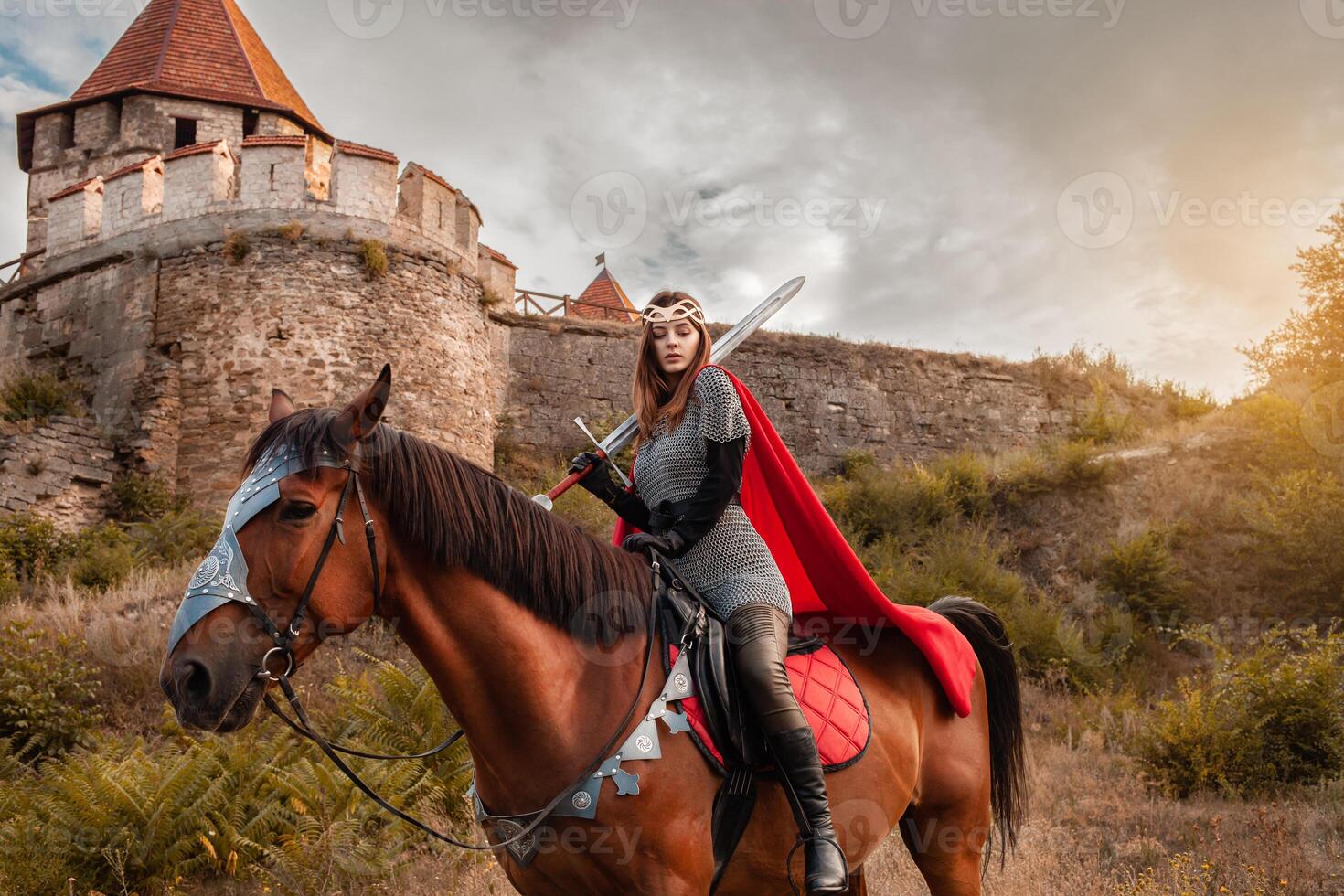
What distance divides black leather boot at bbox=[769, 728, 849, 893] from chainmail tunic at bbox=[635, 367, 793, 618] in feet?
1.56

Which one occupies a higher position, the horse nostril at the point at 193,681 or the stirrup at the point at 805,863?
the horse nostril at the point at 193,681

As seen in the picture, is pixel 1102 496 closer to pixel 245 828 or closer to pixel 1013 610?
pixel 1013 610

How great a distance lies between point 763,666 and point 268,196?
46.4 ft

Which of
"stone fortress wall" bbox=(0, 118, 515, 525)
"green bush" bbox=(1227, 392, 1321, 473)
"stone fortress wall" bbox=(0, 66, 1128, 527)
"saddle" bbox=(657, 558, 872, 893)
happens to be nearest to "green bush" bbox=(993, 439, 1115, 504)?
"green bush" bbox=(1227, 392, 1321, 473)

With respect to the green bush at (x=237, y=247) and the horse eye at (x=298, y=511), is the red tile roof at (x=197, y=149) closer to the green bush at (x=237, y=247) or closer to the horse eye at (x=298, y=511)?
the green bush at (x=237, y=247)

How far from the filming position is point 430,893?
5160 millimetres

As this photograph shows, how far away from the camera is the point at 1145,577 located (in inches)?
477

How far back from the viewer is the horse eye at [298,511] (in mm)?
→ 2637

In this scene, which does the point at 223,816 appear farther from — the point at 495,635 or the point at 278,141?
the point at 278,141

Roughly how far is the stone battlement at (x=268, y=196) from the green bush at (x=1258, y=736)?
12282 millimetres

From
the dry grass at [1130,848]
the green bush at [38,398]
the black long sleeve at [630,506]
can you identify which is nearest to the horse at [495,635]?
the black long sleeve at [630,506]

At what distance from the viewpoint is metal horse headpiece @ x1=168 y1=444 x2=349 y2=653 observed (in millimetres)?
2518

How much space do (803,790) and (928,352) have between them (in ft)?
61.5

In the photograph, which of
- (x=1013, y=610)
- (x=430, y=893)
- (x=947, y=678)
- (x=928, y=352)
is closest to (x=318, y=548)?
(x=947, y=678)
